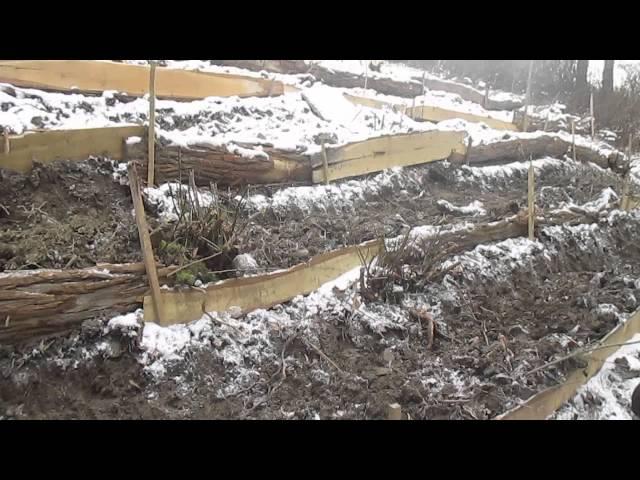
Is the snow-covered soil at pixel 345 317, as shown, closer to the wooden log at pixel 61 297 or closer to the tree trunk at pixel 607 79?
the wooden log at pixel 61 297

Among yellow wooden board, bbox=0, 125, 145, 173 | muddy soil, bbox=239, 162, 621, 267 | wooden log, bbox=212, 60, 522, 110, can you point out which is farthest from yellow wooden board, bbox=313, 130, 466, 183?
wooden log, bbox=212, 60, 522, 110

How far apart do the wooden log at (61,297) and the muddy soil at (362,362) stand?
2.5 inches

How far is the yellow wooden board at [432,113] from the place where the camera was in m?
6.55

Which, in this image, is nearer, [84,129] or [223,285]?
[223,285]

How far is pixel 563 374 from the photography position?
268 centimetres

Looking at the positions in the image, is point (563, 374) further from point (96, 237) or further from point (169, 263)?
point (96, 237)

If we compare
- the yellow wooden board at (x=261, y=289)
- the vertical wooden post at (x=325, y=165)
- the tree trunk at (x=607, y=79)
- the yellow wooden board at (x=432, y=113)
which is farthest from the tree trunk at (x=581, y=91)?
the yellow wooden board at (x=261, y=289)

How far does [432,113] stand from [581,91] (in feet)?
5.91

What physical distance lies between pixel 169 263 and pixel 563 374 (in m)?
2.00

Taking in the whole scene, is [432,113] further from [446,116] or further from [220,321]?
[220,321]

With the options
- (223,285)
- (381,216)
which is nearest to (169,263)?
(223,285)

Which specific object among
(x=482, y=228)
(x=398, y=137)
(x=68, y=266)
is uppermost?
(x=398, y=137)

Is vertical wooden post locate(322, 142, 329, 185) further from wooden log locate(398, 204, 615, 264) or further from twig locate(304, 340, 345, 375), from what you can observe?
twig locate(304, 340, 345, 375)

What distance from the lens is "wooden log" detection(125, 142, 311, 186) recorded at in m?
3.38
